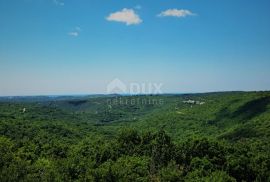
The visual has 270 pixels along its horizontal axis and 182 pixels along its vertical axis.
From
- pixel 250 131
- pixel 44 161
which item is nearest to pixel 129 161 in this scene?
pixel 44 161

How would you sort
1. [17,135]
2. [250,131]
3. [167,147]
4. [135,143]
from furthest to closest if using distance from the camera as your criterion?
[250,131], [17,135], [135,143], [167,147]

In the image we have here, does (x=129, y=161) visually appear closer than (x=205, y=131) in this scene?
Yes

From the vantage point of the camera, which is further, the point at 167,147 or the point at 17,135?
the point at 17,135

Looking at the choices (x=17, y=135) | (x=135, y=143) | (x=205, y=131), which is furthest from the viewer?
(x=205, y=131)

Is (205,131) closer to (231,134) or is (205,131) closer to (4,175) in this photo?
(231,134)

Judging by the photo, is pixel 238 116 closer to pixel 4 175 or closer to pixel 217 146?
pixel 217 146

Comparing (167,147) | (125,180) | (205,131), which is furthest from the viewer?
(205,131)

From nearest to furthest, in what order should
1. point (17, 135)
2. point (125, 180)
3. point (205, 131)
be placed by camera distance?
point (125, 180), point (17, 135), point (205, 131)

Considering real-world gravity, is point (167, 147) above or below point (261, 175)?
above

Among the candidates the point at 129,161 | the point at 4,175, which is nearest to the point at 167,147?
the point at 129,161
